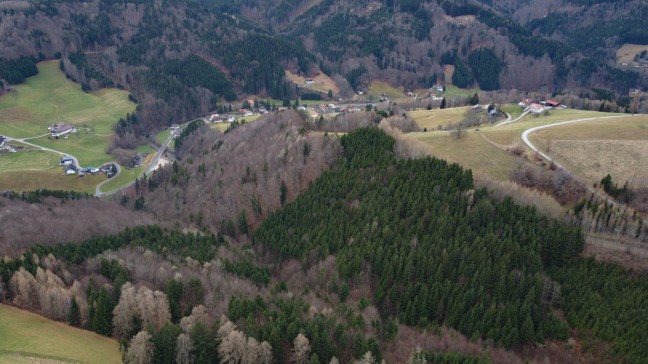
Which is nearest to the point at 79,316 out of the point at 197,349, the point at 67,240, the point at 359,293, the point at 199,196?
the point at 197,349

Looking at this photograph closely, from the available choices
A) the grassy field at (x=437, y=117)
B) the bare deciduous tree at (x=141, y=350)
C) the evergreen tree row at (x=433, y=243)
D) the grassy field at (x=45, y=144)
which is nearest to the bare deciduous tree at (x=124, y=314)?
the bare deciduous tree at (x=141, y=350)

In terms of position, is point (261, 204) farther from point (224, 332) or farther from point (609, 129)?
point (609, 129)

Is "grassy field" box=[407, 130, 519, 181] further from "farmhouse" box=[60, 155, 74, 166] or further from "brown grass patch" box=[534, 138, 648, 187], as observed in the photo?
"farmhouse" box=[60, 155, 74, 166]

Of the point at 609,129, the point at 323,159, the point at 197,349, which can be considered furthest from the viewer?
the point at 323,159

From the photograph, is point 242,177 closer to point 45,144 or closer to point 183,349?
point 183,349

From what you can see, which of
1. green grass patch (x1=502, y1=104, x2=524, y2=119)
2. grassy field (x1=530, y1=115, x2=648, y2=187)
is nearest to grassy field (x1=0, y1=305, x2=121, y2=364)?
grassy field (x1=530, y1=115, x2=648, y2=187)

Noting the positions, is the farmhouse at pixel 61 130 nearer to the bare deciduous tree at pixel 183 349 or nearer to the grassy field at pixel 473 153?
the grassy field at pixel 473 153

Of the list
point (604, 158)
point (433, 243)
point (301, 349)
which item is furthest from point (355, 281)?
point (604, 158)
